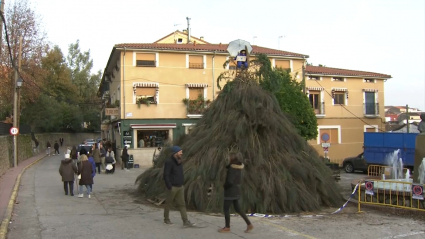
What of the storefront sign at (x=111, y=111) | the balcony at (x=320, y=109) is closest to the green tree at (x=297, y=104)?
the balcony at (x=320, y=109)

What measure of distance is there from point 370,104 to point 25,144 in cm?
2994

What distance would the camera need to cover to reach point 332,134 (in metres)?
34.2

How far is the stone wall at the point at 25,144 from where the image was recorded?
950 inches

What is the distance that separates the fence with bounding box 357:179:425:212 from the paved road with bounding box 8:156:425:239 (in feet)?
1.65

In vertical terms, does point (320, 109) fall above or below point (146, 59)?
below

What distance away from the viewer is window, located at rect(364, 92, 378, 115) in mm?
35281

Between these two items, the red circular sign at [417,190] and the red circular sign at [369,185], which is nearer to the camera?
the red circular sign at [417,190]

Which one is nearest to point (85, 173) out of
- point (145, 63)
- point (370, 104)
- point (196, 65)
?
point (145, 63)

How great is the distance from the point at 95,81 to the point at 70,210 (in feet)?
205

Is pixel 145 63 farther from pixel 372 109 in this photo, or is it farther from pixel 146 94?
pixel 372 109

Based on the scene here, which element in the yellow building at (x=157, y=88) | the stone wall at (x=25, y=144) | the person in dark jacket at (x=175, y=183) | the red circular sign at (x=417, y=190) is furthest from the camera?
the yellow building at (x=157, y=88)

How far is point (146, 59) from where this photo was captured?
29.0 metres

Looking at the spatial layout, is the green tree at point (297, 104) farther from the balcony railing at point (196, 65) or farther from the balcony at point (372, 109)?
the balcony at point (372, 109)

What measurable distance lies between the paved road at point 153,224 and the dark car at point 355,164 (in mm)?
16350
